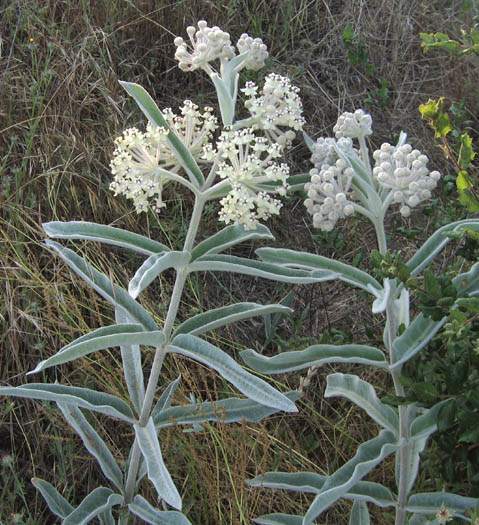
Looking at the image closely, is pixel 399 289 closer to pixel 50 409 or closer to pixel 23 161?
pixel 50 409

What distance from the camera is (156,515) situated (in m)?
2.13

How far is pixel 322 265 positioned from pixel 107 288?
650mm

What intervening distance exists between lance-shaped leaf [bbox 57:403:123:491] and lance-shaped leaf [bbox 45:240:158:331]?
39cm

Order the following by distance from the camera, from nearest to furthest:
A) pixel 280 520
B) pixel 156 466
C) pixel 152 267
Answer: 1. pixel 152 267
2. pixel 156 466
3. pixel 280 520

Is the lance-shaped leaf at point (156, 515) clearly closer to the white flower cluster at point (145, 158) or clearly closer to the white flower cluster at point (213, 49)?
the white flower cluster at point (145, 158)

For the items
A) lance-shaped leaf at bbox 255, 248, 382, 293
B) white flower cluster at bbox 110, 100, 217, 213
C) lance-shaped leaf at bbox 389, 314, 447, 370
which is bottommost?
lance-shaped leaf at bbox 389, 314, 447, 370

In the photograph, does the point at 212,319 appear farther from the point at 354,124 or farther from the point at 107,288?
the point at 354,124

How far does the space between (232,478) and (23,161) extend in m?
1.64

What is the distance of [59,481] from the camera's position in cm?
266

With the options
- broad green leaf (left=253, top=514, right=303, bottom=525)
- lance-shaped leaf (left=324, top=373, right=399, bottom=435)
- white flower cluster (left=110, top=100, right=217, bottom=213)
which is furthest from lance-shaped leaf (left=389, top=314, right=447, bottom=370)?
white flower cluster (left=110, top=100, right=217, bottom=213)

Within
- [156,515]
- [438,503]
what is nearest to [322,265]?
[438,503]

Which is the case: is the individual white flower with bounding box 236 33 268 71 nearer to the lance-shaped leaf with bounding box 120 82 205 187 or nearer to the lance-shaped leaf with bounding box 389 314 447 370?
the lance-shaped leaf with bounding box 120 82 205 187

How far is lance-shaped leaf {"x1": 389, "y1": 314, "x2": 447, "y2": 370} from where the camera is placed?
2.04m

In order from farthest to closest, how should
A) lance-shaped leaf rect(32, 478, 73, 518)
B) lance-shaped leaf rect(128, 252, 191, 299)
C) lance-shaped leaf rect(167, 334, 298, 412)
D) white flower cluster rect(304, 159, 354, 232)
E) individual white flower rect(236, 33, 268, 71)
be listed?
lance-shaped leaf rect(32, 478, 73, 518) < individual white flower rect(236, 33, 268, 71) < white flower cluster rect(304, 159, 354, 232) < lance-shaped leaf rect(167, 334, 298, 412) < lance-shaped leaf rect(128, 252, 191, 299)
